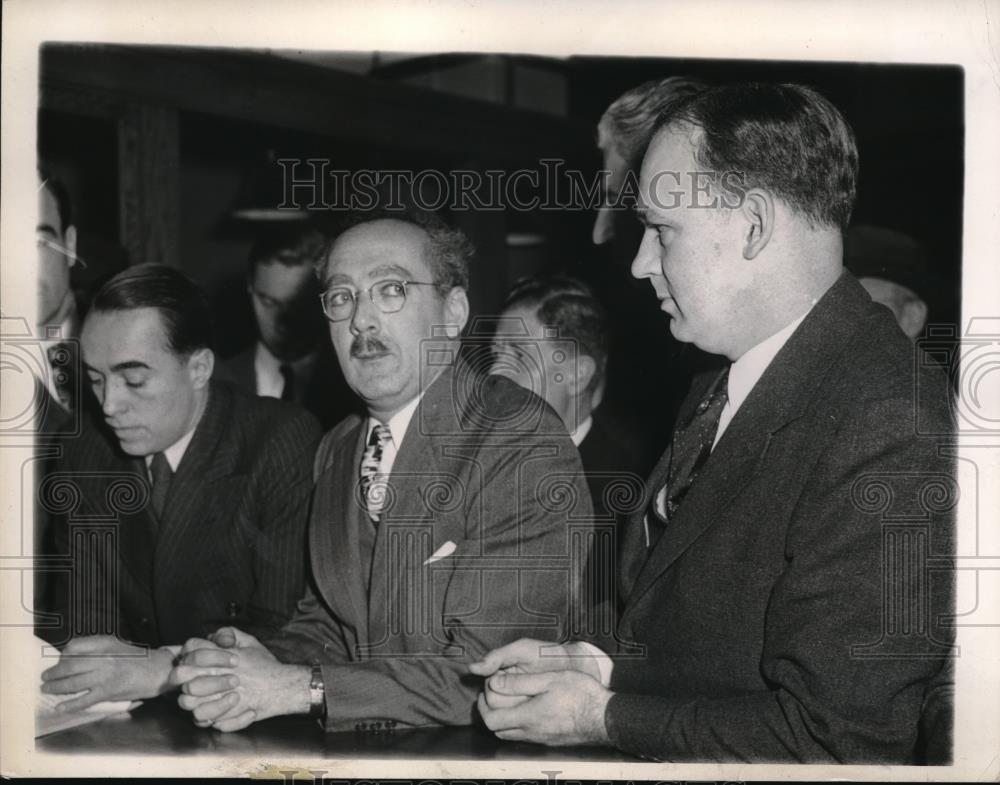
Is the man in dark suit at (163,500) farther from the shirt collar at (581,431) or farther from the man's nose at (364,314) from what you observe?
the shirt collar at (581,431)

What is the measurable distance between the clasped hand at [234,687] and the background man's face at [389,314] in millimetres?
513

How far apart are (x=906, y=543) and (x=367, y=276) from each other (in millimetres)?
1039

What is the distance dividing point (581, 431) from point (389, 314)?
1.35 feet

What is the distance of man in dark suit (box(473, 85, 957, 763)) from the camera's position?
141 cm

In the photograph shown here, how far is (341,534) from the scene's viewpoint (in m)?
1.75

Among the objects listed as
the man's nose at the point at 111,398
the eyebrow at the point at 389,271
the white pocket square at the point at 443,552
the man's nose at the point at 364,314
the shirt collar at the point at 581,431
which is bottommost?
the white pocket square at the point at 443,552

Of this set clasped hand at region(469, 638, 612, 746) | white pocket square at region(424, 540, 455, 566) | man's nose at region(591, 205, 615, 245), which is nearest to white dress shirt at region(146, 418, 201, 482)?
white pocket square at region(424, 540, 455, 566)

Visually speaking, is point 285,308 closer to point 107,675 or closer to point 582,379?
point 582,379

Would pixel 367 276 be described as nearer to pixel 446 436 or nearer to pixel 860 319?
pixel 446 436

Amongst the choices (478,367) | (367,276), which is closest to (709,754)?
(478,367)

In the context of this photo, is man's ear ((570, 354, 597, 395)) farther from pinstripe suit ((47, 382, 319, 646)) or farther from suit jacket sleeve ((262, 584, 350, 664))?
suit jacket sleeve ((262, 584, 350, 664))

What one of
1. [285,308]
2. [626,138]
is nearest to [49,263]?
[285,308]

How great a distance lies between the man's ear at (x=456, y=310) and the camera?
5.73ft

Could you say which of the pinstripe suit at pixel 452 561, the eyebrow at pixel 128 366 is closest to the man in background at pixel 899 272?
the pinstripe suit at pixel 452 561
